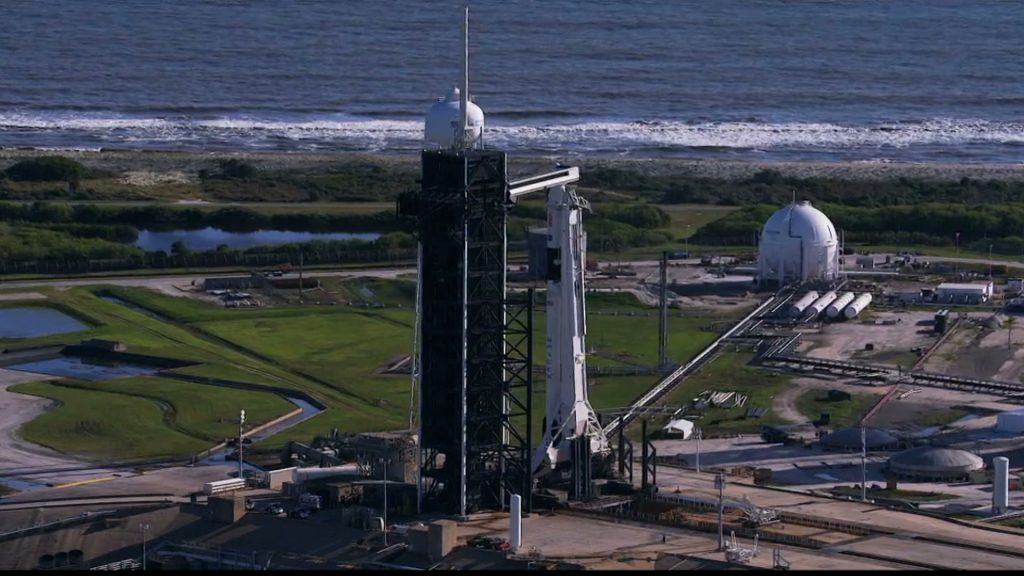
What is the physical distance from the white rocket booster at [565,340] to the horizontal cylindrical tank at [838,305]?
46.6 meters

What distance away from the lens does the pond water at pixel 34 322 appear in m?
114

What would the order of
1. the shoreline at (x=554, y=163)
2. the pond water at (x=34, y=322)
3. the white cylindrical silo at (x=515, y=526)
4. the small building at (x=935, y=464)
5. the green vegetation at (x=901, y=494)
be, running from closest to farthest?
the white cylindrical silo at (x=515, y=526) → the green vegetation at (x=901, y=494) → the small building at (x=935, y=464) → the pond water at (x=34, y=322) → the shoreline at (x=554, y=163)

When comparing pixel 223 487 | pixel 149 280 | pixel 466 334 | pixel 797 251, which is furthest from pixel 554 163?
pixel 466 334

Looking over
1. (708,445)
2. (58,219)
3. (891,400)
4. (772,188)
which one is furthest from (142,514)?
(772,188)

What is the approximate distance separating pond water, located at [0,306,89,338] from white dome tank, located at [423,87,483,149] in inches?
1727

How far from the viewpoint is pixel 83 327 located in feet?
378

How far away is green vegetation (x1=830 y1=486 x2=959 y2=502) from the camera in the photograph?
3201 inches

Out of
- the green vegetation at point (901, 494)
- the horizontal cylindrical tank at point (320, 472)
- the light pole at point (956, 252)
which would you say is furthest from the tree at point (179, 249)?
the horizontal cylindrical tank at point (320, 472)

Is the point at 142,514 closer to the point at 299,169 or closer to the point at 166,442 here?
the point at 166,442

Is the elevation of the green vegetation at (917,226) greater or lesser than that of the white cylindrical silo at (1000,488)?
greater

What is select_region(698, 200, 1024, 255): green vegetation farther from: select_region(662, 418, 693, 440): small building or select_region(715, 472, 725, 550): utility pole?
select_region(715, 472, 725, 550): utility pole

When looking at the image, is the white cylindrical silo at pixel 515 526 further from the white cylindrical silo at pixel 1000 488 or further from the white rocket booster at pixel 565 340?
the white cylindrical silo at pixel 1000 488

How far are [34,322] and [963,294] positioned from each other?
46550 mm

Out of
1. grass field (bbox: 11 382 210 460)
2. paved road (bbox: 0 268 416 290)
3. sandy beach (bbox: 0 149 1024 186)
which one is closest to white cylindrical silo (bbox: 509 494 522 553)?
grass field (bbox: 11 382 210 460)
